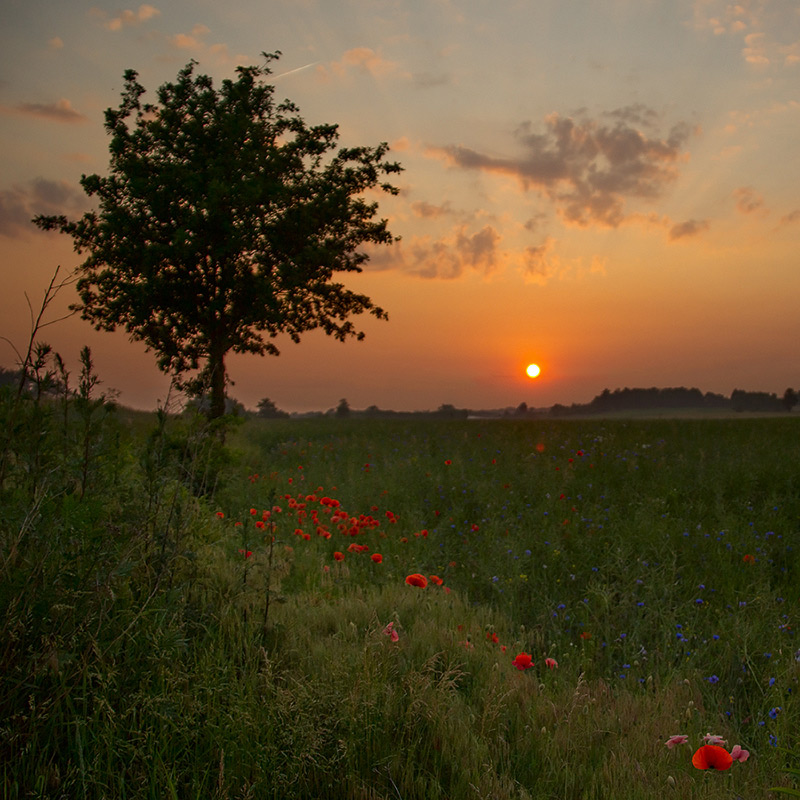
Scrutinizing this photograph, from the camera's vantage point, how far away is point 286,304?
16.3 meters

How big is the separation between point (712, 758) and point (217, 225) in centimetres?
1493

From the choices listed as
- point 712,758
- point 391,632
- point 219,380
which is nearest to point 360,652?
point 391,632

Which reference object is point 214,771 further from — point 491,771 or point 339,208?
point 339,208

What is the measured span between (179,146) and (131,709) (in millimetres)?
15905

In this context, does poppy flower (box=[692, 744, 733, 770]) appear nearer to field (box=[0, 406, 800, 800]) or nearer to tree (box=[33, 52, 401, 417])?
field (box=[0, 406, 800, 800])

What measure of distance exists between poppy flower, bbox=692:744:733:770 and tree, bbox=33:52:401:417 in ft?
45.2

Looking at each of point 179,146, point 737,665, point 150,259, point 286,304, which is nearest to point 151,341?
point 150,259

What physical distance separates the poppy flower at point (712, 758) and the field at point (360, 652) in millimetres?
530

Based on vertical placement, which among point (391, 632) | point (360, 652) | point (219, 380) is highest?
point (219, 380)

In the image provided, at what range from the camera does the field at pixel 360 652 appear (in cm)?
253

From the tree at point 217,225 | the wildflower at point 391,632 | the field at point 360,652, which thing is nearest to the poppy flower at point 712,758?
the field at point 360,652

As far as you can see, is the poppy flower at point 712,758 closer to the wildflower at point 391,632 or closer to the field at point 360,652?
the field at point 360,652

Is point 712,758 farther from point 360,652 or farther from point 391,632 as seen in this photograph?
point 360,652

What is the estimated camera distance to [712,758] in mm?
2166
